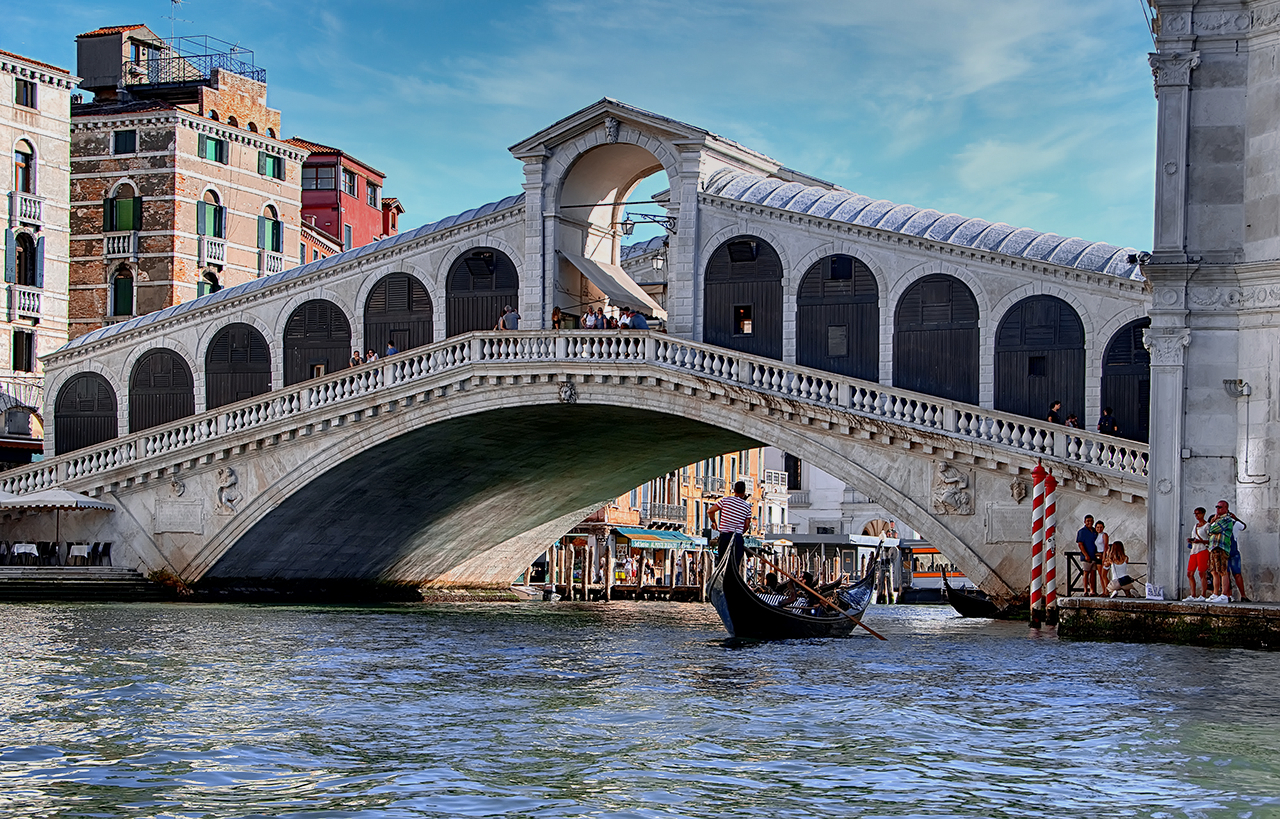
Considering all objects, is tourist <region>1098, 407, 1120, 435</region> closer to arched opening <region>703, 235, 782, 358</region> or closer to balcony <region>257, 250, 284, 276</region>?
arched opening <region>703, 235, 782, 358</region>

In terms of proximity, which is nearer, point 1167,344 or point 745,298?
point 1167,344

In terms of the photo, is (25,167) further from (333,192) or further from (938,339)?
(938,339)

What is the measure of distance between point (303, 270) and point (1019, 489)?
1485 centimetres

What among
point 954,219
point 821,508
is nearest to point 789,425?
point 954,219

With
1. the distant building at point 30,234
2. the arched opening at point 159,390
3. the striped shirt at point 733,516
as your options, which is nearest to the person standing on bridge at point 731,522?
the striped shirt at point 733,516

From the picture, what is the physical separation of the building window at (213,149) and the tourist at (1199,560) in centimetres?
2813

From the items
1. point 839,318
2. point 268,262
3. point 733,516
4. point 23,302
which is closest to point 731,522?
point 733,516

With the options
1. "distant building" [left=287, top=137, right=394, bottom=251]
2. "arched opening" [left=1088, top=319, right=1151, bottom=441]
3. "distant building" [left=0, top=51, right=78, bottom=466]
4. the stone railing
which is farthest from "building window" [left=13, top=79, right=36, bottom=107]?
"arched opening" [left=1088, top=319, right=1151, bottom=441]

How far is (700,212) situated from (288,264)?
658 inches

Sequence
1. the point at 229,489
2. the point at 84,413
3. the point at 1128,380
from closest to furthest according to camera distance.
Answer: the point at 1128,380
the point at 229,489
the point at 84,413

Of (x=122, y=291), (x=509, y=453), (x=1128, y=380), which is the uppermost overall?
(x=122, y=291)

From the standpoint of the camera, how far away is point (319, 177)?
165ft

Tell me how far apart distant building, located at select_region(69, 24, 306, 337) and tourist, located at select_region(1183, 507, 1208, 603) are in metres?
26.8

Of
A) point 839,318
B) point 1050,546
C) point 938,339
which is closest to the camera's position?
point 1050,546
